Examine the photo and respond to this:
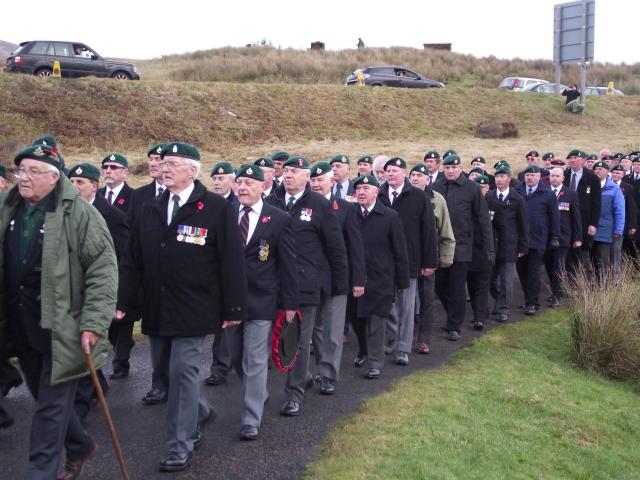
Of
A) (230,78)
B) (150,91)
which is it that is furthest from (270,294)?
(230,78)

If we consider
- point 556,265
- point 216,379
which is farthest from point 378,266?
point 556,265

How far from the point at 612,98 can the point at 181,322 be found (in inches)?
1585

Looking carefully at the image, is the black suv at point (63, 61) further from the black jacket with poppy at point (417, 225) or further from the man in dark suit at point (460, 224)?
the black jacket with poppy at point (417, 225)

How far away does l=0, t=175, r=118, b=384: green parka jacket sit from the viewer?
4.79 m

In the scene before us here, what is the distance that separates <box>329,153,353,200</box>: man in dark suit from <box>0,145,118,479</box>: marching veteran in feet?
19.7

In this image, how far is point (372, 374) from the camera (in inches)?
335

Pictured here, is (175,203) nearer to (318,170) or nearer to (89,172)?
(89,172)

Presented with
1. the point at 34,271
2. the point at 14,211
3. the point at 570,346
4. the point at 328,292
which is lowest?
the point at 570,346

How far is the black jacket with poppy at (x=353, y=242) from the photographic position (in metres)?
8.07

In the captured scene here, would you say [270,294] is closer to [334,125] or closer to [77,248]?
[77,248]

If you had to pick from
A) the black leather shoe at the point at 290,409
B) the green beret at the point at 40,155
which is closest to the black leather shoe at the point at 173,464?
the black leather shoe at the point at 290,409

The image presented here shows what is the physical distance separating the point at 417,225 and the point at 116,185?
3.44 m

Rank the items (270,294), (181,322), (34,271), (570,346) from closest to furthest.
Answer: (34,271)
(181,322)
(270,294)
(570,346)

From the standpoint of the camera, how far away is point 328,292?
7.62 metres
